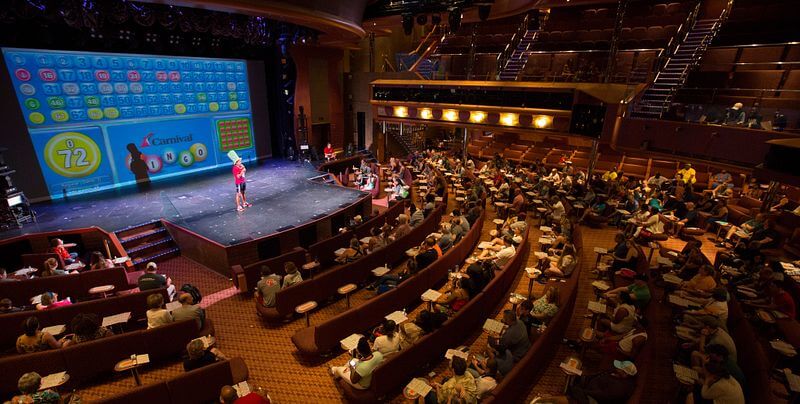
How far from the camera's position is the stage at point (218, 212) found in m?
9.23

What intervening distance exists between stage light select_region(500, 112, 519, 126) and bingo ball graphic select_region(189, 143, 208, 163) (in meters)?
11.9

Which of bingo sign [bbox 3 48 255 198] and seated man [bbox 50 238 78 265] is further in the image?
bingo sign [bbox 3 48 255 198]

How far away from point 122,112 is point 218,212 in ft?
18.4

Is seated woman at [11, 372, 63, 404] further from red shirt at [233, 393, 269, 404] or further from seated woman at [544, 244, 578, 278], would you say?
seated woman at [544, 244, 578, 278]

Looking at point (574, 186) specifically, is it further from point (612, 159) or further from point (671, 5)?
point (671, 5)

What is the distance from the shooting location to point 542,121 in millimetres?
12188

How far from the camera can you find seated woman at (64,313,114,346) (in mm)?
5125

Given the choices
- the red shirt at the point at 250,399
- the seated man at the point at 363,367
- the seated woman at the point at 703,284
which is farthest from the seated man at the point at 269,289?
the seated woman at the point at 703,284

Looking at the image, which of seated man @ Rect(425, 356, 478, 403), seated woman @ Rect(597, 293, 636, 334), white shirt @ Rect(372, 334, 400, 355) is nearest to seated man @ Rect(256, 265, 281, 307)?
white shirt @ Rect(372, 334, 400, 355)

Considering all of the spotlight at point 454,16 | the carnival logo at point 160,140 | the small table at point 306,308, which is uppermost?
the spotlight at point 454,16

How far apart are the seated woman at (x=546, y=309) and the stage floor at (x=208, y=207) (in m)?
6.61

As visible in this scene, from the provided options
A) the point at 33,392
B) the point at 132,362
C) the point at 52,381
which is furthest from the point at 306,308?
the point at 33,392

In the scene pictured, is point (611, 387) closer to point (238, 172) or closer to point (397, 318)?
→ point (397, 318)

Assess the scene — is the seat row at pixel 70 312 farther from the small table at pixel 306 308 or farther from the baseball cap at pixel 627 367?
the baseball cap at pixel 627 367
